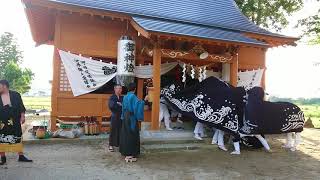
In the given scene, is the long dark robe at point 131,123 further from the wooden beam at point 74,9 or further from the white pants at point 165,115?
the wooden beam at point 74,9

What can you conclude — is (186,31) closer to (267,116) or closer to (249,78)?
(267,116)

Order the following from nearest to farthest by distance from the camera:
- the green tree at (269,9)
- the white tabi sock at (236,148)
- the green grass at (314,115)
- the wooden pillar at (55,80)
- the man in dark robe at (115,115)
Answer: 1. the man in dark robe at (115,115)
2. the white tabi sock at (236,148)
3. the wooden pillar at (55,80)
4. the green tree at (269,9)
5. the green grass at (314,115)

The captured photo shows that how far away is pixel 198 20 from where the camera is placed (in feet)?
39.0

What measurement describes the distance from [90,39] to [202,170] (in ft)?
19.9

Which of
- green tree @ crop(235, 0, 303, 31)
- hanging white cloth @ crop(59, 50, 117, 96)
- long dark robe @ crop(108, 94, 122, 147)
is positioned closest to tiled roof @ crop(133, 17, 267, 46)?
hanging white cloth @ crop(59, 50, 117, 96)

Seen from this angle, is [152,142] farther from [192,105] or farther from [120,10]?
[120,10]

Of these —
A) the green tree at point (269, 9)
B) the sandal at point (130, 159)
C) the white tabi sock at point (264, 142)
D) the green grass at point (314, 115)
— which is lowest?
the green grass at point (314, 115)

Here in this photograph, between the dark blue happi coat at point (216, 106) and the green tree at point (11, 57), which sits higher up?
the green tree at point (11, 57)

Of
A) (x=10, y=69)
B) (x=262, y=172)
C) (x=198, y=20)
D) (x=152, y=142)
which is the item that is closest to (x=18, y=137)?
(x=152, y=142)

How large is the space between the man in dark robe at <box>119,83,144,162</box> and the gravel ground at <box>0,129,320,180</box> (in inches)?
10.6

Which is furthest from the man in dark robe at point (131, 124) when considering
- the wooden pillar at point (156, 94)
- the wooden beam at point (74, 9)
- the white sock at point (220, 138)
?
the wooden beam at point (74, 9)

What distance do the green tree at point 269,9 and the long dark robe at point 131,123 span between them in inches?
575

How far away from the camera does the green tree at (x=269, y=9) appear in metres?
19.8

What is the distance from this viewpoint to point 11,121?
6.70m
